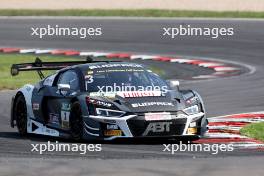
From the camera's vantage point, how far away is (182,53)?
29969 millimetres

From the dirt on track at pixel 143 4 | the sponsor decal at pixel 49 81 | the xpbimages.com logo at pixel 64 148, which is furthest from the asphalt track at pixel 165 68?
the dirt on track at pixel 143 4

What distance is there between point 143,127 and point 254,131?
2.13 meters

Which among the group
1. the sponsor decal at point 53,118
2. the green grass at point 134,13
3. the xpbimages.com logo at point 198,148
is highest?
the green grass at point 134,13

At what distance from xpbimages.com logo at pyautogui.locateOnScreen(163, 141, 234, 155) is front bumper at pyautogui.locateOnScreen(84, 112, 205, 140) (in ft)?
0.62

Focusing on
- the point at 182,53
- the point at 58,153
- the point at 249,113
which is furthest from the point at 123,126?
the point at 182,53

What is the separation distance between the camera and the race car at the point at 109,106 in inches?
524

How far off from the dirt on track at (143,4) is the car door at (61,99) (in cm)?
2631

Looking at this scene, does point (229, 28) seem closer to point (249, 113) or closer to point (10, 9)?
point (10, 9)

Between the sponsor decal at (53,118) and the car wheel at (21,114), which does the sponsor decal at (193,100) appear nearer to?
the sponsor decal at (53,118)

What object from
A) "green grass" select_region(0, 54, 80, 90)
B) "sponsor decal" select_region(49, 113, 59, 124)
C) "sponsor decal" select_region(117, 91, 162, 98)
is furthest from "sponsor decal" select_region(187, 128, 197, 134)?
"green grass" select_region(0, 54, 80, 90)

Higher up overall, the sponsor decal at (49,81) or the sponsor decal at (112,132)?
the sponsor decal at (49,81)

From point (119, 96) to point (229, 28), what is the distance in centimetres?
2094

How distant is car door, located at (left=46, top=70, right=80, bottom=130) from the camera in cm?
1421

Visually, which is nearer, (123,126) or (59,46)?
(123,126)
